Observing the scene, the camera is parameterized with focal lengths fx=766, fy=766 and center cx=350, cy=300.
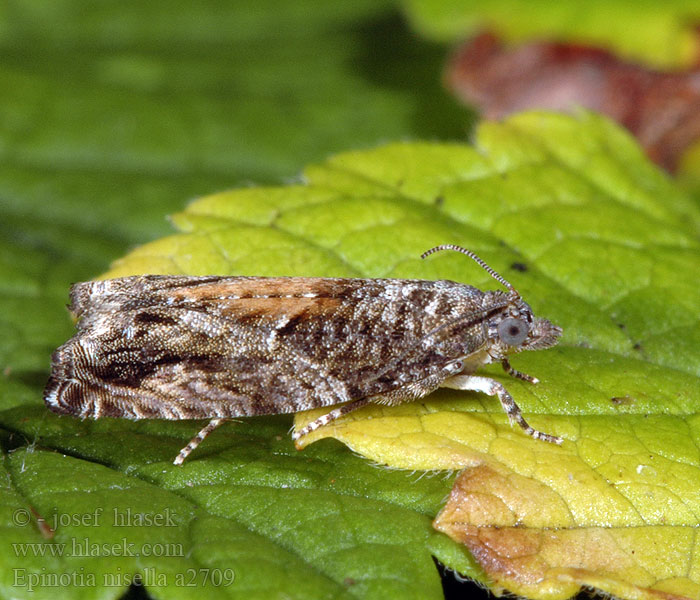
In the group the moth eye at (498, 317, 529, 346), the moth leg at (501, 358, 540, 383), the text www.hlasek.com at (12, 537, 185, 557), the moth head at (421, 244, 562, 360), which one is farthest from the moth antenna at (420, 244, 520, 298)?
the text www.hlasek.com at (12, 537, 185, 557)

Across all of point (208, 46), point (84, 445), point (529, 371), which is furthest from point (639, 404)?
point (208, 46)

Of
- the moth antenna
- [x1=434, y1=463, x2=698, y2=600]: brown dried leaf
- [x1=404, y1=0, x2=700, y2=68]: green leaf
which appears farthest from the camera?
[x1=404, y1=0, x2=700, y2=68]: green leaf

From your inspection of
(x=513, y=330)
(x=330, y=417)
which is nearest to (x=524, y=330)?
(x=513, y=330)

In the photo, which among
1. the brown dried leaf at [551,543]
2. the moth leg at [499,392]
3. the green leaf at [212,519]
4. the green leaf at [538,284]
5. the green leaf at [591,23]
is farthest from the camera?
the green leaf at [591,23]

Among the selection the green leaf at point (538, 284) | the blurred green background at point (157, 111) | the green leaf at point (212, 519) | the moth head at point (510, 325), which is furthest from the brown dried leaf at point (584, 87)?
the green leaf at point (212, 519)

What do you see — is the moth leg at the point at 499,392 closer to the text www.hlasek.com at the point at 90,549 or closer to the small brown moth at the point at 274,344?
the small brown moth at the point at 274,344

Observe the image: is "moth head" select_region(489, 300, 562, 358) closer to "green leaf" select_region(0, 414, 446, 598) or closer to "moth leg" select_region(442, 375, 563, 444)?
"moth leg" select_region(442, 375, 563, 444)

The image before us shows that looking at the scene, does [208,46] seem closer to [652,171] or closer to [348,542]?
[652,171]

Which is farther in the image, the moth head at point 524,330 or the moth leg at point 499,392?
the moth head at point 524,330
